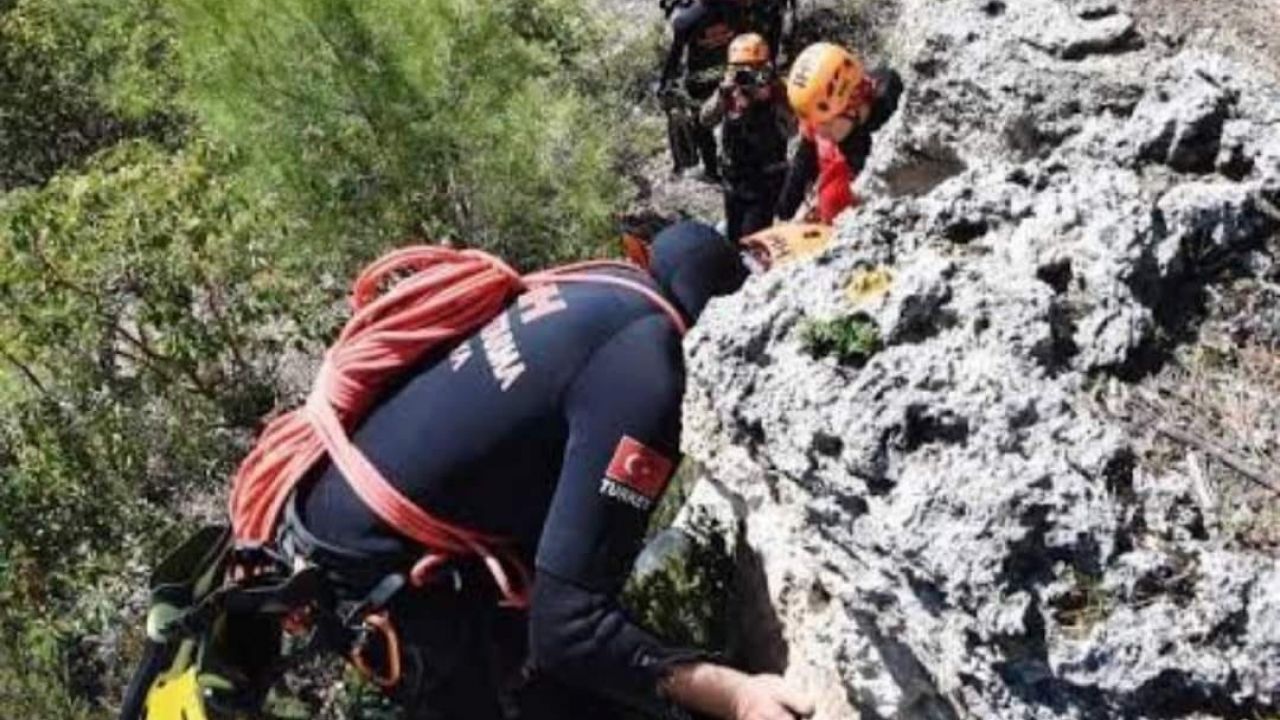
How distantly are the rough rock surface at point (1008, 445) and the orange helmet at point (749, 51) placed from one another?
4.33 metres

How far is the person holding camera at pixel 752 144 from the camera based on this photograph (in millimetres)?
7402

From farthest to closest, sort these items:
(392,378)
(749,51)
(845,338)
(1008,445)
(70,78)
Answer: (70,78) → (749,51) → (392,378) → (845,338) → (1008,445)

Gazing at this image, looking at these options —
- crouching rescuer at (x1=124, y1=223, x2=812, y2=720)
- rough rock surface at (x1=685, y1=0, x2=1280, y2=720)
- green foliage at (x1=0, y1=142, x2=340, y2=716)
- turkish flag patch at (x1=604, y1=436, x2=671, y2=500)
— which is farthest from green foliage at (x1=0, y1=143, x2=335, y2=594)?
turkish flag patch at (x1=604, y1=436, x2=671, y2=500)

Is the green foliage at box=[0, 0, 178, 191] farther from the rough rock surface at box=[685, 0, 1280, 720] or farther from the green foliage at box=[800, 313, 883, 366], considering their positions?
the green foliage at box=[800, 313, 883, 366]

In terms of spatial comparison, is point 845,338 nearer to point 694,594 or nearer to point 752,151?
point 694,594

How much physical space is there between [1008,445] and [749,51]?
5705mm

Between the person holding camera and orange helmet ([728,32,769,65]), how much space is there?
0.26 ft

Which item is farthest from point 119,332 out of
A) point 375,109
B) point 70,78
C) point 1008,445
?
point 1008,445

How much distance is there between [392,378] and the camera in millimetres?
3109

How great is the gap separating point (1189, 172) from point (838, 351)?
3.02 feet

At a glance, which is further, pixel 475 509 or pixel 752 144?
pixel 752 144

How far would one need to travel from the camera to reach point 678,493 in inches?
160

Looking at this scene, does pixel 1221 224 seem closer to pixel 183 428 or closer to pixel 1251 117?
pixel 1251 117

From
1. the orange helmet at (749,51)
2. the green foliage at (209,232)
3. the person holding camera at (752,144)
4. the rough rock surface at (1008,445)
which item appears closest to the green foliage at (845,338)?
the rough rock surface at (1008,445)
